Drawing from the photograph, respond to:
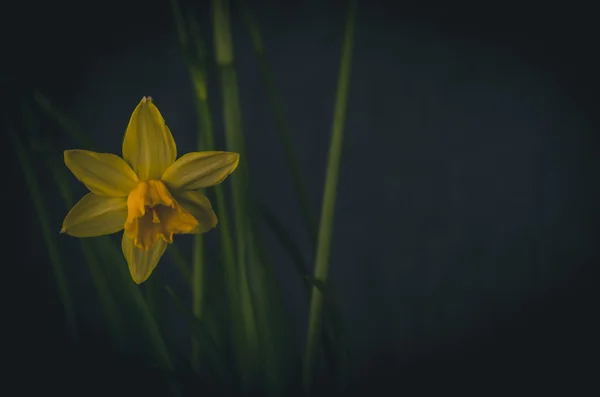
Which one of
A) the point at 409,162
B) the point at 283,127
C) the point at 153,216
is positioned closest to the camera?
the point at 153,216

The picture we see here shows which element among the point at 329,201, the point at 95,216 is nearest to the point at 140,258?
the point at 95,216

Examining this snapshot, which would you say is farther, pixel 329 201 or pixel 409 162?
pixel 409 162

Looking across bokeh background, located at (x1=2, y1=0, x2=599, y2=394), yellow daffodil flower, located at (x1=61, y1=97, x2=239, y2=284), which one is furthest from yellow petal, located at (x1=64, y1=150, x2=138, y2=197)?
bokeh background, located at (x1=2, y1=0, x2=599, y2=394)

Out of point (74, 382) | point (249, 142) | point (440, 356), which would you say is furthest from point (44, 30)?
point (440, 356)

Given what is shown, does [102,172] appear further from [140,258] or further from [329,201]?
[329,201]

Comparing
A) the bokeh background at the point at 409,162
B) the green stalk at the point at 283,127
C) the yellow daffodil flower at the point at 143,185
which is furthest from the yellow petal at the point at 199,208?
the bokeh background at the point at 409,162

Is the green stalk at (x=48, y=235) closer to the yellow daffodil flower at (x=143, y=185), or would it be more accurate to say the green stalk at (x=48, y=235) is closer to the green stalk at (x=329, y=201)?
the yellow daffodil flower at (x=143, y=185)
